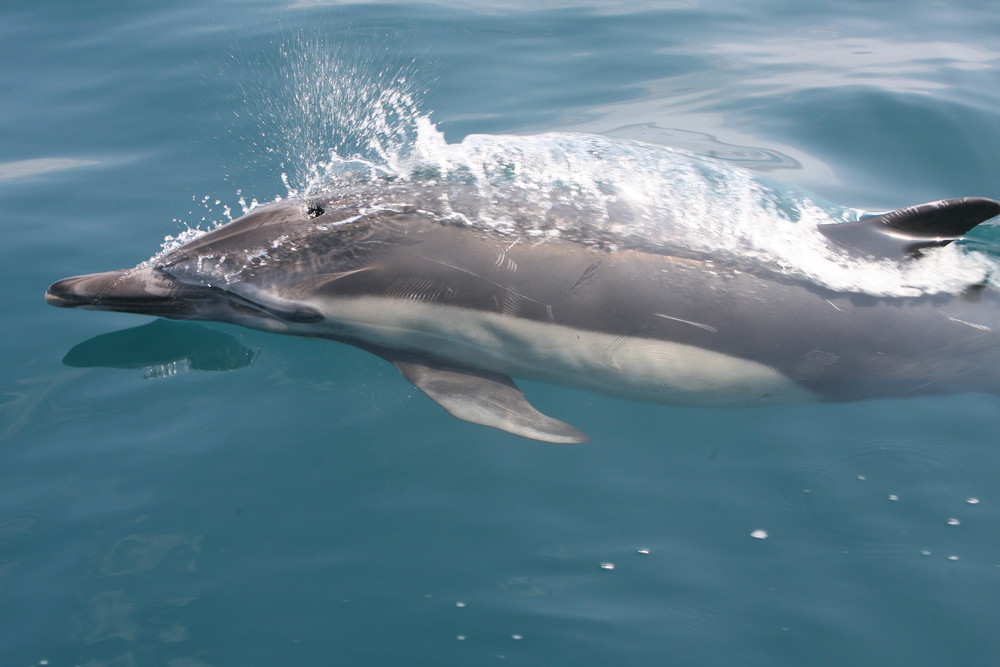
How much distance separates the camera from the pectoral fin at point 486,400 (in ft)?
13.8

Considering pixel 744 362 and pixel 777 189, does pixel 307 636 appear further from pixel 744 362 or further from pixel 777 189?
pixel 777 189

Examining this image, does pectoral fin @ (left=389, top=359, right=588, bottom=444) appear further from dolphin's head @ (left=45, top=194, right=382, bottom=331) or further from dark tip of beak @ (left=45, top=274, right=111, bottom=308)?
dark tip of beak @ (left=45, top=274, right=111, bottom=308)

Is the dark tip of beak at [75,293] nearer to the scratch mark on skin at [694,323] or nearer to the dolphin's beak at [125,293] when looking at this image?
the dolphin's beak at [125,293]

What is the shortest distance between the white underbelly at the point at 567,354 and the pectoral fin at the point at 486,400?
0.09 m

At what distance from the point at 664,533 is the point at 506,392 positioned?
114 cm

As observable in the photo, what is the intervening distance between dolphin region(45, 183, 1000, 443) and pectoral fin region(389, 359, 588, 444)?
0.04 ft

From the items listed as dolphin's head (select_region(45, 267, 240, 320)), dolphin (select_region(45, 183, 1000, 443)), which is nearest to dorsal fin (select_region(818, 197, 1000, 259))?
dolphin (select_region(45, 183, 1000, 443))

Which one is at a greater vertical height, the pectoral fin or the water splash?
Answer: the water splash

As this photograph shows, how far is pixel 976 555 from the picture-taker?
3.80 m

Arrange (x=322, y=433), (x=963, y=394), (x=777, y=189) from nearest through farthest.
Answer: (x=322, y=433), (x=963, y=394), (x=777, y=189)

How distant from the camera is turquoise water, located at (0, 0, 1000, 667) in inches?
135

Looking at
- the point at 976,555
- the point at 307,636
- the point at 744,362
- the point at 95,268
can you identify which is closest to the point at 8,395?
the point at 95,268

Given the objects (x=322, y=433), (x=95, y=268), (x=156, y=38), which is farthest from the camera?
(x=156, y=38)

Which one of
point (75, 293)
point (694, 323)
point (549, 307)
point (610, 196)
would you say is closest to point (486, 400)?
point (549, 307)
